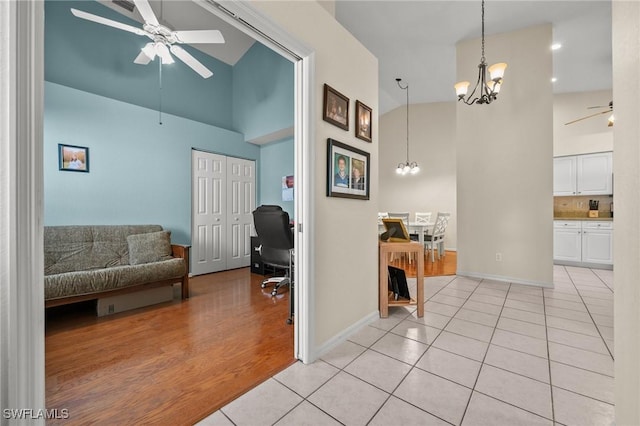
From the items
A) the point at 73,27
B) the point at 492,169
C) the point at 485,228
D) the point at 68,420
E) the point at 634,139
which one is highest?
the point at 73,27

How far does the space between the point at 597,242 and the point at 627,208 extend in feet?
17.2

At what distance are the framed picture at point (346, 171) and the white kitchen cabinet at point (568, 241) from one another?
5.00 meters

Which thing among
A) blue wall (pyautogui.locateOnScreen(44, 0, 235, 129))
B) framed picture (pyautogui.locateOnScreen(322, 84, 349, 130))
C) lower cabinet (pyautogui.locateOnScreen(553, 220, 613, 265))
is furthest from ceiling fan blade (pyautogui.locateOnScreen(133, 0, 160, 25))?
lower cabinet (pyautogui.locateOnScreen(553, 220, 613, 265))

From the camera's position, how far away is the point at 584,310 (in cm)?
268

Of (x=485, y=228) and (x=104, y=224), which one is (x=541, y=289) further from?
(x=104, y=224)

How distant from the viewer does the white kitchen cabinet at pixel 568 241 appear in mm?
4750

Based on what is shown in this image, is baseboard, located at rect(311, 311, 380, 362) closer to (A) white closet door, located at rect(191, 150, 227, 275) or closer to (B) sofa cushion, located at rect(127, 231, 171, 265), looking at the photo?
(B) sofa cushion, located at rect(127, 231, 171, 265)

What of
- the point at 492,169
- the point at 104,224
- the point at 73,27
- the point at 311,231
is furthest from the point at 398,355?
the point at 73,27

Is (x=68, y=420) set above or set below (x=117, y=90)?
below

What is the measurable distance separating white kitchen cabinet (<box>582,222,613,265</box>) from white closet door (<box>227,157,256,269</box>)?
6401mm

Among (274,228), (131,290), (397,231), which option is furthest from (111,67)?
(397,231)

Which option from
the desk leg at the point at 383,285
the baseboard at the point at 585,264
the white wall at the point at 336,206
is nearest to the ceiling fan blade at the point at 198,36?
the white wall at the point at 336,206

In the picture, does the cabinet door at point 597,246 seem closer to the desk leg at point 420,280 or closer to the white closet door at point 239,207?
the desk leg at point 420,280

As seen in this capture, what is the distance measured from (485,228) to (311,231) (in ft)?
11.4
